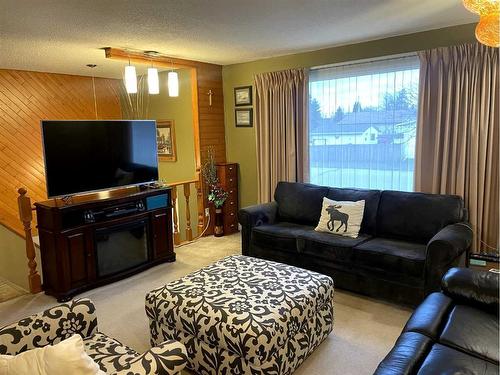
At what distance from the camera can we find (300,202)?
4188 mm

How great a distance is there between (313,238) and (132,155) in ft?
6.89

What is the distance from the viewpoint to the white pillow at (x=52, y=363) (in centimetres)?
125

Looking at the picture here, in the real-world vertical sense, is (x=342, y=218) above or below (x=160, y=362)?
above

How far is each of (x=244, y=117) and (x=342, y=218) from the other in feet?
7.49

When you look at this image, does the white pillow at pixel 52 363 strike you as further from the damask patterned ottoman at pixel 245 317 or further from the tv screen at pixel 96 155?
the tv screen at pixel 96 155

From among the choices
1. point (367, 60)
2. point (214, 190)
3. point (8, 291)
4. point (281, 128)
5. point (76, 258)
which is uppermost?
point (367, 60)

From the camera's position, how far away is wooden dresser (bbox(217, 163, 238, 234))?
5.27 meters

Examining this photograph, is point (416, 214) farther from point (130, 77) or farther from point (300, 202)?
point (130, 77)

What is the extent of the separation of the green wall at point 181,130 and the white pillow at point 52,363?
4420 mm

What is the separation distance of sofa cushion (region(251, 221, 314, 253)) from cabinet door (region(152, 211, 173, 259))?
1047 millimetres

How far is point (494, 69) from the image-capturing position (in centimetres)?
326

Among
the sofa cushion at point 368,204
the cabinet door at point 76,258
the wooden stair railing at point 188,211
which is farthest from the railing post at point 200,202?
the sofa cushion at point 368,204

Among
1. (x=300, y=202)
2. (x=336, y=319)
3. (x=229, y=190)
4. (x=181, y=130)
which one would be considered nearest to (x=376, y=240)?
(x=336, y=319)

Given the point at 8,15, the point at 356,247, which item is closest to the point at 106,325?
the point at 356,247
